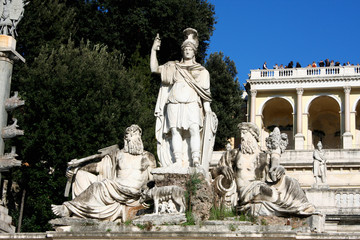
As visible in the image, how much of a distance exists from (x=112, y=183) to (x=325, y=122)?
2372 inches

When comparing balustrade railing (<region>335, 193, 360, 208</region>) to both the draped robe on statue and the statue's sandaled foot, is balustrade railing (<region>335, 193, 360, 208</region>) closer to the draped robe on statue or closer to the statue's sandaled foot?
the draped robe on statue

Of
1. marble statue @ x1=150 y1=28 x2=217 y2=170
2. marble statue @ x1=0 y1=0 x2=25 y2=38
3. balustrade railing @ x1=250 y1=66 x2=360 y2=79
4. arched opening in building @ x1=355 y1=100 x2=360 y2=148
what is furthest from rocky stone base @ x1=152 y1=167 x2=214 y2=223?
balustrade railing @ x1=250 y1=66 x2=360 y2=79

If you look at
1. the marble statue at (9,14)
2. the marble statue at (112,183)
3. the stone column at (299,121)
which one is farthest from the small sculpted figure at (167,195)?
the stone column at (299,121)

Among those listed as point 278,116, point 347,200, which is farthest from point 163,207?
point 278,116

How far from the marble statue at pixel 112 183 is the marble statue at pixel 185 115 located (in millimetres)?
486

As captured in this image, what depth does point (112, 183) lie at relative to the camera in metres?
13.0

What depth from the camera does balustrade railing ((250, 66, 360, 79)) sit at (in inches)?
2584

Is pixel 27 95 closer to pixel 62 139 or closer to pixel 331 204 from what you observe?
pixel 62 139

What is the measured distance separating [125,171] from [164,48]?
79.8 feet

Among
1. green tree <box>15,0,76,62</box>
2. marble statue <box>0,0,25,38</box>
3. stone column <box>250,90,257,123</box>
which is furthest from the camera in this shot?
stone column <box>250,90,257,123</box>

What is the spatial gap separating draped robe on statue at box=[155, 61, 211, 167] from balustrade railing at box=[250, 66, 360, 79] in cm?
5390

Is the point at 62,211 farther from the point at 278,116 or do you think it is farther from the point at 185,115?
the point at 278,116

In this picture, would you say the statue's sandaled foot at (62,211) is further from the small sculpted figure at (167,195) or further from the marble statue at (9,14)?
the marble statue at (9,14)

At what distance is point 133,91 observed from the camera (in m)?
28.7
